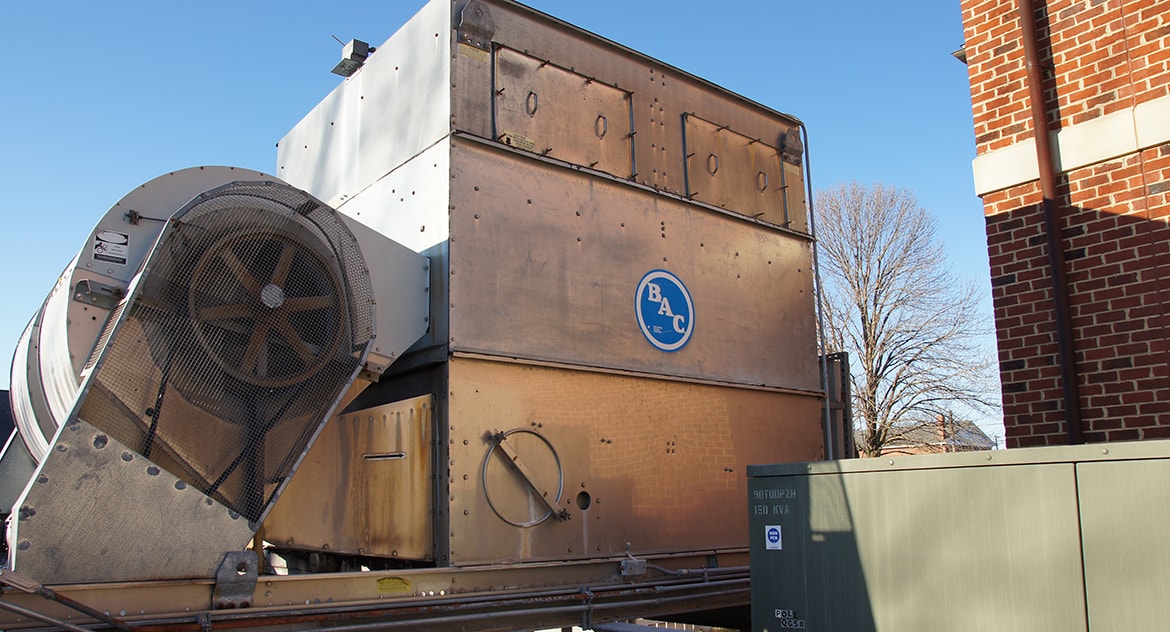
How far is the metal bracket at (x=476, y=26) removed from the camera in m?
5.88

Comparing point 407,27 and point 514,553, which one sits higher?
point 407,27

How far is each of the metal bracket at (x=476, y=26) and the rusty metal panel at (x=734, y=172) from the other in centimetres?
192

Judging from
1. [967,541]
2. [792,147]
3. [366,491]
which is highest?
[792,147]

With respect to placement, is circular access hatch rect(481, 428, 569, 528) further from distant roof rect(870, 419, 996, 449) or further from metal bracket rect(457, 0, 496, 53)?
distant roof rect(870, 419, 996, 449)

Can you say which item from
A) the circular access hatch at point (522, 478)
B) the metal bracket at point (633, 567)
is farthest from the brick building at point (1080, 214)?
the circular access hatch at point (522, 478)

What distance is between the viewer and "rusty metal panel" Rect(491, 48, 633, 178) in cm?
609

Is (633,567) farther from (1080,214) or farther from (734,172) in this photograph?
(1080,214)

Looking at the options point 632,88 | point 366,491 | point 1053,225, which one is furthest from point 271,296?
point 1053,225

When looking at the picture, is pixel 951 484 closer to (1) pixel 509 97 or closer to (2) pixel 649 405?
(2) pixel 649 405

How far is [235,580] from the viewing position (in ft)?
14.0

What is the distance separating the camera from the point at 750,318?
24.2 feet

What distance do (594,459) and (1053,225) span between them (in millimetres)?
3247

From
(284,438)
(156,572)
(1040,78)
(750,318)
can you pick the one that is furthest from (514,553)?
(1040,78)

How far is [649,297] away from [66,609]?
161 inches
